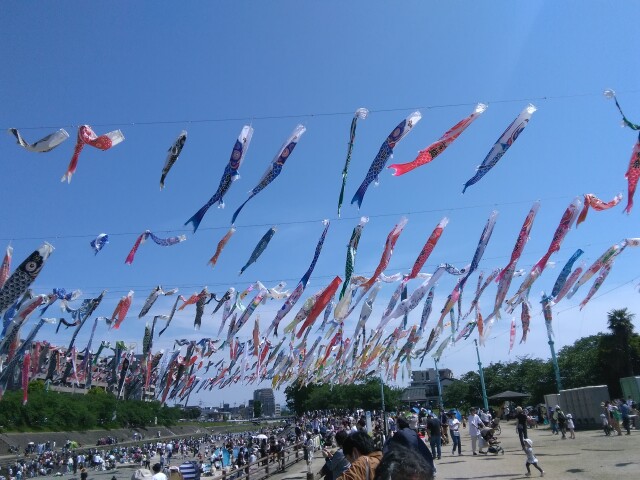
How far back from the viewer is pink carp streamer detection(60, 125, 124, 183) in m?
7.40

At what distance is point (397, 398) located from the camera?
60438 mm

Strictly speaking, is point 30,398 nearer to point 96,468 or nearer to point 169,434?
point 96,468

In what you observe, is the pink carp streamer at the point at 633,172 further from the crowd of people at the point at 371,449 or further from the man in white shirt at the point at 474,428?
the man in white shirt at the point at 474,428

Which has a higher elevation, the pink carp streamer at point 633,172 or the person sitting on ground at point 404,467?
the pink carp streamer at point 633,172

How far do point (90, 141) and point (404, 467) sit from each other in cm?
712

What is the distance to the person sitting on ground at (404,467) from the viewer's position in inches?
77.5

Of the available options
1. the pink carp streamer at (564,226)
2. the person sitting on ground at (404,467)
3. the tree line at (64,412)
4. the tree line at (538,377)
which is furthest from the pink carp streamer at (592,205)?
the tree line at (64,412)

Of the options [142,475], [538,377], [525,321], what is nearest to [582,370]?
[538,377]

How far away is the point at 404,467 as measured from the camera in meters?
1.98

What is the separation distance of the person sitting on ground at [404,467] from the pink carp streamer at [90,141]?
7.03 m

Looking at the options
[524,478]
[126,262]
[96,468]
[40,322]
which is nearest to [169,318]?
[40,322]

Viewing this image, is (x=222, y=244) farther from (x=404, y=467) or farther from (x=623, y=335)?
(x=623, y=335)

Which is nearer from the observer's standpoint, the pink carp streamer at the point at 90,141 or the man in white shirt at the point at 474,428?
the pink carp streamer at the point at 90,141

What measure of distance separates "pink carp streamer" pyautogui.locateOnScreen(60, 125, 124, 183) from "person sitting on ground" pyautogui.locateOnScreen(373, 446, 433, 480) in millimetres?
7028
